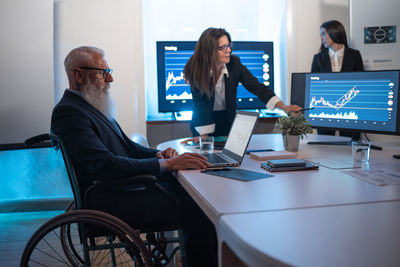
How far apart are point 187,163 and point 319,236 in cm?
97

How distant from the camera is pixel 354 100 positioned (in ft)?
7.79

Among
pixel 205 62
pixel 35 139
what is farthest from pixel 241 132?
pixel 205 62

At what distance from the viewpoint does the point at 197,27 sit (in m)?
4.80

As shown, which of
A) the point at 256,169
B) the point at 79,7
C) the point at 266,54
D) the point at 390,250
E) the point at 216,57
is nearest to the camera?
the point at 390,250

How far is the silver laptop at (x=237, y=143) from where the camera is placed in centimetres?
188

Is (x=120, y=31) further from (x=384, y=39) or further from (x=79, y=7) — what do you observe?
(x=384, y=39)

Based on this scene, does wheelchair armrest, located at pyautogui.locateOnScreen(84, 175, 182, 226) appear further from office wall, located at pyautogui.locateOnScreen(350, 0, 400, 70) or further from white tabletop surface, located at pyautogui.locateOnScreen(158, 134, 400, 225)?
office wall, located at pyautogui.locateOnScreen(350, 0, 400, 70)

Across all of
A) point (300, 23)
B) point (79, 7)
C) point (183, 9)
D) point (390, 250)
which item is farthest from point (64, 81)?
point (390, 250)

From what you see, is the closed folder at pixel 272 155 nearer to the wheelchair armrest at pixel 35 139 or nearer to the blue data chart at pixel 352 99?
the blue data chart at pixel 352 99

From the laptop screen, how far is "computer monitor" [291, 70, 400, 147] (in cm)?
70

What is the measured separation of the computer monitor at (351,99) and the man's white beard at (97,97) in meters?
1.26

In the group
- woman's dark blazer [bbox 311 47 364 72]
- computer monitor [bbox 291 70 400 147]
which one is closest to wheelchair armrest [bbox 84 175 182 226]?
computer monitor [bbox 291 70 400 147]

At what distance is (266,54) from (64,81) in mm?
2225

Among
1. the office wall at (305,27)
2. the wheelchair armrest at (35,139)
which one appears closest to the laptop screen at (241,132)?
the wheelchair armrest at (35,139)
